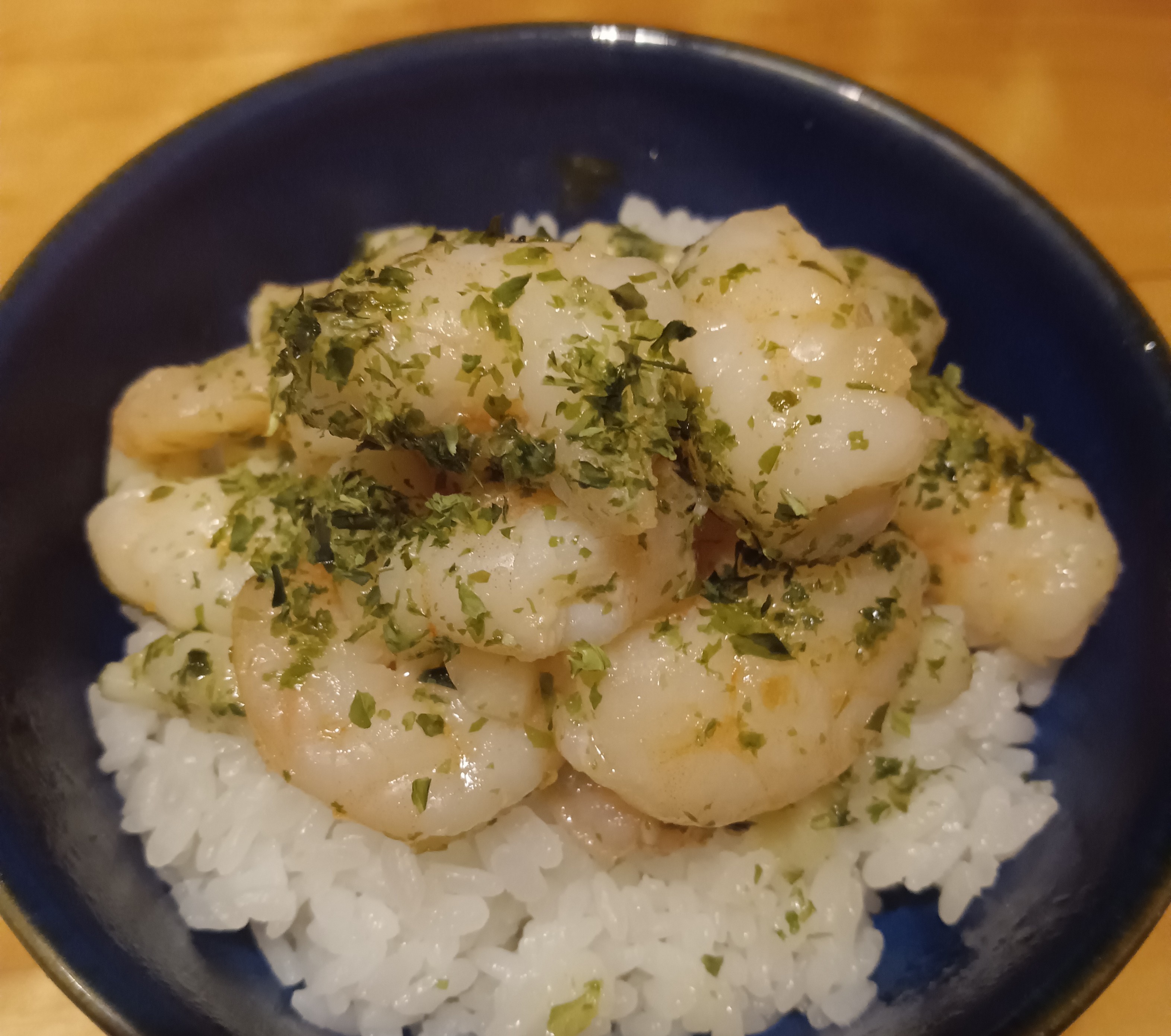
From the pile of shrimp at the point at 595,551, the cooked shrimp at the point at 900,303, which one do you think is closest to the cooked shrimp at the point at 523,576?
the pile of shrimp at the point at 595,551

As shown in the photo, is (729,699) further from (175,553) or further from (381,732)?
(175,553)

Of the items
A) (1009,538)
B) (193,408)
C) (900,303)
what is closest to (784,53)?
(900,303)

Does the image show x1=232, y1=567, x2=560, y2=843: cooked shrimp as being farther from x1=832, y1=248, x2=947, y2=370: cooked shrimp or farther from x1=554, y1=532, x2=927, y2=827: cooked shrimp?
x1=832, y1=248, x2=947, y2=370: cooked shrimp

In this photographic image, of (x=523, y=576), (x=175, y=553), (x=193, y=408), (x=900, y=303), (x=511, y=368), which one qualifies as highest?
(x=900, y=303)

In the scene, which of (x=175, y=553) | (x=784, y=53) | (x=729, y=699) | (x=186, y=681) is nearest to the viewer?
(x=729, y=699)

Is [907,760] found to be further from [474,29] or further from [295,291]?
[474,29]

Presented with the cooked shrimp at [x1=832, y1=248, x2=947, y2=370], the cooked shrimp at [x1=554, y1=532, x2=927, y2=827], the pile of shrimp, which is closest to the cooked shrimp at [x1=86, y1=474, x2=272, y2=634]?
the pile of shrimp

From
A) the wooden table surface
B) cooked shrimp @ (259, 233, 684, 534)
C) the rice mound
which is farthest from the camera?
the wooden table surface

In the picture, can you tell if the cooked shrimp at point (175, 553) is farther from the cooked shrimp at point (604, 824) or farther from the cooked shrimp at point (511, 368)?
the cooked shrimp at point (604, 824)
